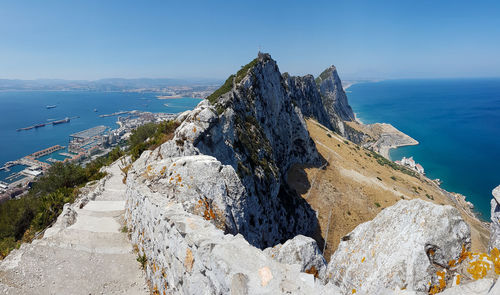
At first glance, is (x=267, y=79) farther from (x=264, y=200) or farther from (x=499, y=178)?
(x=499, y=178)

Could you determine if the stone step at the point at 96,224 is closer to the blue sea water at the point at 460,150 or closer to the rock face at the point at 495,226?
the rock face at the point at 495,226

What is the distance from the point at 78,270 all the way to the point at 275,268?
7385 millimetres

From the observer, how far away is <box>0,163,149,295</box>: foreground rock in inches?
286

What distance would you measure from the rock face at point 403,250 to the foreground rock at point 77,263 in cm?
709

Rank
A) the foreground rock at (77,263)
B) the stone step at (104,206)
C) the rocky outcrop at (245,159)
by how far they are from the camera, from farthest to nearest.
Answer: the stone step at (104,206), the rocky outcrop at (245,159), the foreground rock at (77,263)

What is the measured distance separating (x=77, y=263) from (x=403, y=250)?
11.1 meters

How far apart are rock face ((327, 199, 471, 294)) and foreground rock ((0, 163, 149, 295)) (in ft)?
23.3

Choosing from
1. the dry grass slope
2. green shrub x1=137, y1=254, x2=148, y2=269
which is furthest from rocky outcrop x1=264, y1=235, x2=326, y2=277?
the dry grass slope

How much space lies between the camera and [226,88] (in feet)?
137

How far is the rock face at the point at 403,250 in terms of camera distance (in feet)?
20.6

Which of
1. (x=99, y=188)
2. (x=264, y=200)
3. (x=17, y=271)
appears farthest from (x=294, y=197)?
(x=17, y=271)

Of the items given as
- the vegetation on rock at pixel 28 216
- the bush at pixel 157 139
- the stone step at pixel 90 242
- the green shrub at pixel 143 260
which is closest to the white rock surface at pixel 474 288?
the green shrub at pixel 143 260

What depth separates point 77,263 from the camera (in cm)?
823

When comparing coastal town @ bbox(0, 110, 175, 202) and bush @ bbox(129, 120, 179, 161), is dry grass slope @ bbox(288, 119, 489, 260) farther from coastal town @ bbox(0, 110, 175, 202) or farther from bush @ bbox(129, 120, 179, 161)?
coastal town @ bbox(0, 110, 175, 202)
